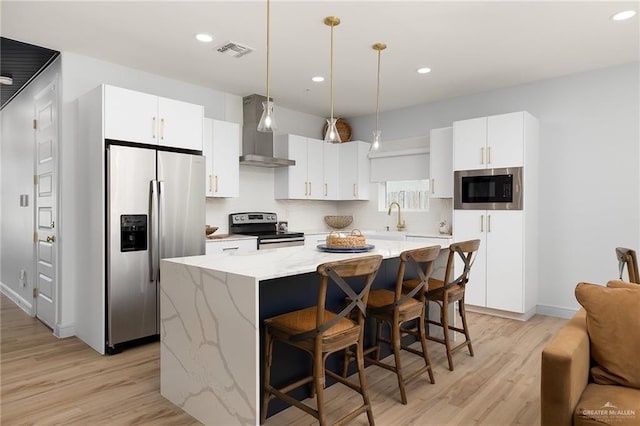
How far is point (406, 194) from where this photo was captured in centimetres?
587

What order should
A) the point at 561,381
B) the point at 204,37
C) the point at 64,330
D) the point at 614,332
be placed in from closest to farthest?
the point at 561,381
the point at 614,332
the point at 204,37
the point at 64,330

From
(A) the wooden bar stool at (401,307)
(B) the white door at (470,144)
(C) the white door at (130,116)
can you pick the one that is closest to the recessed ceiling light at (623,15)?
(B) the white door at (470,144)

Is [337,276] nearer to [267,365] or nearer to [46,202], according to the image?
[267,365]

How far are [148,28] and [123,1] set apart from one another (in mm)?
410

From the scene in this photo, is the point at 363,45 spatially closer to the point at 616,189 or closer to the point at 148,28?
the point at 148,28

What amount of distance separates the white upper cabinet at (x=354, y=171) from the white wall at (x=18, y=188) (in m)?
3.69

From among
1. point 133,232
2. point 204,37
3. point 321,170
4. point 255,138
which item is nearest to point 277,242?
point 255,138

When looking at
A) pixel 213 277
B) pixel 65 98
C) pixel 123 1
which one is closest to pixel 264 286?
pixel 213 277

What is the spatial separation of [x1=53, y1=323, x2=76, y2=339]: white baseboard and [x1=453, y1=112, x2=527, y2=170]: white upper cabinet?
4353mm

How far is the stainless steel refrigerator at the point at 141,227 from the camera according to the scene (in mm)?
3393

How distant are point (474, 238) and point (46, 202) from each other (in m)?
4.60

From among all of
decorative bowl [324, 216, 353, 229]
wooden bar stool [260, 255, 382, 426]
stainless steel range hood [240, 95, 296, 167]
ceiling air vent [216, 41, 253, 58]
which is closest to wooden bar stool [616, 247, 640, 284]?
wooden bar stool [260, 255, 382, 426]

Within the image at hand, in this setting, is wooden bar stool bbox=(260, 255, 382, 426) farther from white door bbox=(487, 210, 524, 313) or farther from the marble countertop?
white door bbox=(487, 210, 524, 313)

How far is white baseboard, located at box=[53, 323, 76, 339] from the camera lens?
376cm
